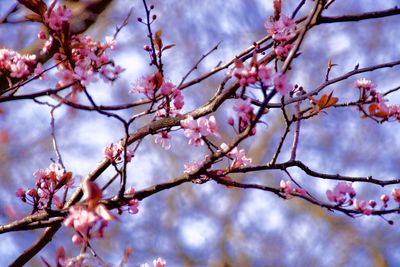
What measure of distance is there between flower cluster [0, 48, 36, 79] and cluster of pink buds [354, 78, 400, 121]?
1024mm

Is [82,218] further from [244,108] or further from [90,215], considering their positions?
[244,108]

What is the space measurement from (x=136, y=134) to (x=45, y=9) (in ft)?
1.67

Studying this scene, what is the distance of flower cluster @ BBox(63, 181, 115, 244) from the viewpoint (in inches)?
44.0

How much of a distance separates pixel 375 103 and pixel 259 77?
536 millimetres

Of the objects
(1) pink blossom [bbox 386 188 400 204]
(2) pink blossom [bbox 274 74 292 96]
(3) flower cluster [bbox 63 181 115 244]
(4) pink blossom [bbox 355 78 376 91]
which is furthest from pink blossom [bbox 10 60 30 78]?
(1) pink blossom [bbox 386 188 400 204]

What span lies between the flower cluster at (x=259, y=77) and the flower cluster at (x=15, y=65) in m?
0.67

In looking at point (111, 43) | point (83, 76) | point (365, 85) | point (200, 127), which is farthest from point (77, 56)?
point (365, 85)

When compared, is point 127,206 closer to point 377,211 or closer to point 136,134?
point 136,134

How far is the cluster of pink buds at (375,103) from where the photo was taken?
151cm

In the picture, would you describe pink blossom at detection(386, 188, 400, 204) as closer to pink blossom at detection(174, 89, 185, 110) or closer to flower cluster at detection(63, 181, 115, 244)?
pink blossom at detection(174, 89, 185, 110)

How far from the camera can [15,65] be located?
1.46m

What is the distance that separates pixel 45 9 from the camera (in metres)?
1.35

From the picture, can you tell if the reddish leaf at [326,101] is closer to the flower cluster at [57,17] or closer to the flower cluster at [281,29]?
the flower cluster at [281,29]

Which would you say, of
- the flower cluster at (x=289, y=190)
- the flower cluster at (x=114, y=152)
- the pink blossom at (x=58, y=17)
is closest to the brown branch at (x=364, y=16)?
the flower cluster at (x=289, y=190)
